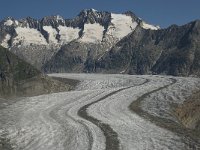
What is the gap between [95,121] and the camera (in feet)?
128

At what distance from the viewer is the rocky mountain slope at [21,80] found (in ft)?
346

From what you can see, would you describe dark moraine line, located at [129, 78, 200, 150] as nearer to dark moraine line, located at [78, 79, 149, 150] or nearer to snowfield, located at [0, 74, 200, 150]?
snowfield, located at [0, 74, 200, 150]

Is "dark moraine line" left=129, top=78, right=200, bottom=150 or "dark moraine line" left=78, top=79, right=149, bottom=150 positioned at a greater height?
"dark moraine line" left=129, top=78, right=200, bottom=150

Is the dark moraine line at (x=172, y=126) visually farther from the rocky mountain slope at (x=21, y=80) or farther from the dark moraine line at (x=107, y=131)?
the rocky mountain slope at (x=21, y=80)

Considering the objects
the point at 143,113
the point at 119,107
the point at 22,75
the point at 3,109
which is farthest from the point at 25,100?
the point at 22,75

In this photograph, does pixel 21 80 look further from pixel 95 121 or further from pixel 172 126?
pixel 172 126

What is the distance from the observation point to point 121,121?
39156mm

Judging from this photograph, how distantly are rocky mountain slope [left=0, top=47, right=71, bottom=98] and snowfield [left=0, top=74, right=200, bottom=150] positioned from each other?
139ft

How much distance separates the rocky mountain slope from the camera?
10538cm

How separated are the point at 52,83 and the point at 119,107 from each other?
202ft

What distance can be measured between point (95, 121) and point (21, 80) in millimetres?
77872

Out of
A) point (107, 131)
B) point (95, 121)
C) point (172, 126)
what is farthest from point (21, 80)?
point (107, 131)

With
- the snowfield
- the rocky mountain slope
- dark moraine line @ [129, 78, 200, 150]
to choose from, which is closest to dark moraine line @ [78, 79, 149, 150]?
the snowfield

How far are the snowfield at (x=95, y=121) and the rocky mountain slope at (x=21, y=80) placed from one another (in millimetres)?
42418
